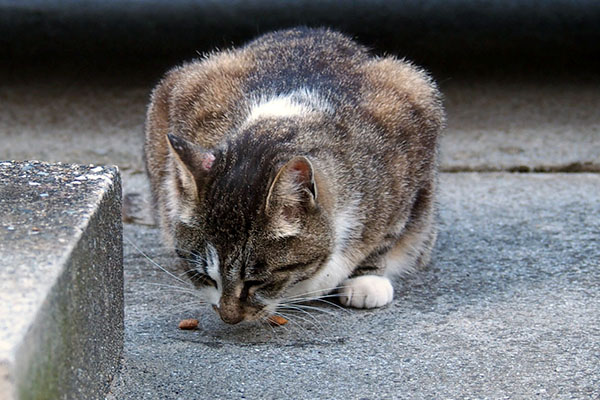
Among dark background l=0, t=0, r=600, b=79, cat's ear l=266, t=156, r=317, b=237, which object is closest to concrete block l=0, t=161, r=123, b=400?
cat's ear l=266, t=156, r=317, b=237

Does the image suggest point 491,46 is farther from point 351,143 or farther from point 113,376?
point 113,376

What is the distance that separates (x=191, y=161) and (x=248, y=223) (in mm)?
303

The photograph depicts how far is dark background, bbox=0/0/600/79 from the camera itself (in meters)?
5.35

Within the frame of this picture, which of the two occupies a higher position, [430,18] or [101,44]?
[430,18]

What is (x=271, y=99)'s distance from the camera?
3.47 metres

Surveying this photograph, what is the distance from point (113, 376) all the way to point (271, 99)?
1.34 metres

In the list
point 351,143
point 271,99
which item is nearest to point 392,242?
point 351,143

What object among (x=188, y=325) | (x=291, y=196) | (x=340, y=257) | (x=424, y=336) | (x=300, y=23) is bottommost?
(x=188, y=325)

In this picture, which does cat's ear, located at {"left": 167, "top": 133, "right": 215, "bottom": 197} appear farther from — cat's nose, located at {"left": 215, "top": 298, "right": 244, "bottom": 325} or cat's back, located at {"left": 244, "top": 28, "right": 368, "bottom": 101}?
cat's back, located at {"left": 244, "top": 28, "right": 368, "bottom": 101}

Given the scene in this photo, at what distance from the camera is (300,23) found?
17.8 feet

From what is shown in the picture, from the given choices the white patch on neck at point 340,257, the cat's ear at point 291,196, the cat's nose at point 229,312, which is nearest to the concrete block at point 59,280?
the cat's nose at point 229,312

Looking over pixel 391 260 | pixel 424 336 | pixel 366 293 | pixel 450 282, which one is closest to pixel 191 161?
pixel 366 293

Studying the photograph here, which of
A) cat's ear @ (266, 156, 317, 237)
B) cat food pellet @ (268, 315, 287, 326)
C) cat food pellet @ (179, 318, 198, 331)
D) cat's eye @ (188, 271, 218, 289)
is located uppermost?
cat's ear @ (266, 156, 317, 237)

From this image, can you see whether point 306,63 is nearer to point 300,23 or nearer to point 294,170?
point 294,170
